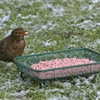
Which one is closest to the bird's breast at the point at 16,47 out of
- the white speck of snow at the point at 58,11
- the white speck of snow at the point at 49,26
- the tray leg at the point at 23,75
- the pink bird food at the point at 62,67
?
the tray leg at the point at 23,75

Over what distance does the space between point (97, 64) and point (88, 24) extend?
9.25 feet

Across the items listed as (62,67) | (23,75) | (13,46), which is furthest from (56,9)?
(62,67)

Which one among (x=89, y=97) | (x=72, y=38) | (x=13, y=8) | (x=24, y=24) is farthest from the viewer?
(x=13, y=8)

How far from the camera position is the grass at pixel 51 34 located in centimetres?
537

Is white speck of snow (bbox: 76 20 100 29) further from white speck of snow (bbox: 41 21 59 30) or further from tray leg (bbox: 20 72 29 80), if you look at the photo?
tray leg (bbox: 20 72 29 80)

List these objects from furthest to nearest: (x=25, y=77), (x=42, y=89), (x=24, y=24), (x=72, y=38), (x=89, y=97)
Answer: (x=24, y=24), (x=72, y=38), (x=25, y=77), (x=42, y=89), (x=89, y=97)

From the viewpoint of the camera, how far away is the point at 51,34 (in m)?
8.20

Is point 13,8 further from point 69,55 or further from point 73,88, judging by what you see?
point 73,88

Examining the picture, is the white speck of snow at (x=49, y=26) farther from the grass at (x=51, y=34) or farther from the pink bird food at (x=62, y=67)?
the pink bird food at (x=62, y=67)

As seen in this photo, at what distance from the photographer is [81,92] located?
530cm

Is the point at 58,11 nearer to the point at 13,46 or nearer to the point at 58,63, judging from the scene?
the point at 13,46

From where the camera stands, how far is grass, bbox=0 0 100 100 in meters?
5.37

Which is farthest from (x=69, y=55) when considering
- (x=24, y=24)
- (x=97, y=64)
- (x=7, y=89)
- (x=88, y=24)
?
(x=24, y=24)

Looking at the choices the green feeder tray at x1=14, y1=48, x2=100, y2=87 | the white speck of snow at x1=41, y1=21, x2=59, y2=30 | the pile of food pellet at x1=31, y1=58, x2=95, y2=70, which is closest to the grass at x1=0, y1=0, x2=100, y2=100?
the white speck of snow at x1=41, y1=21, x2=59, y2=30
